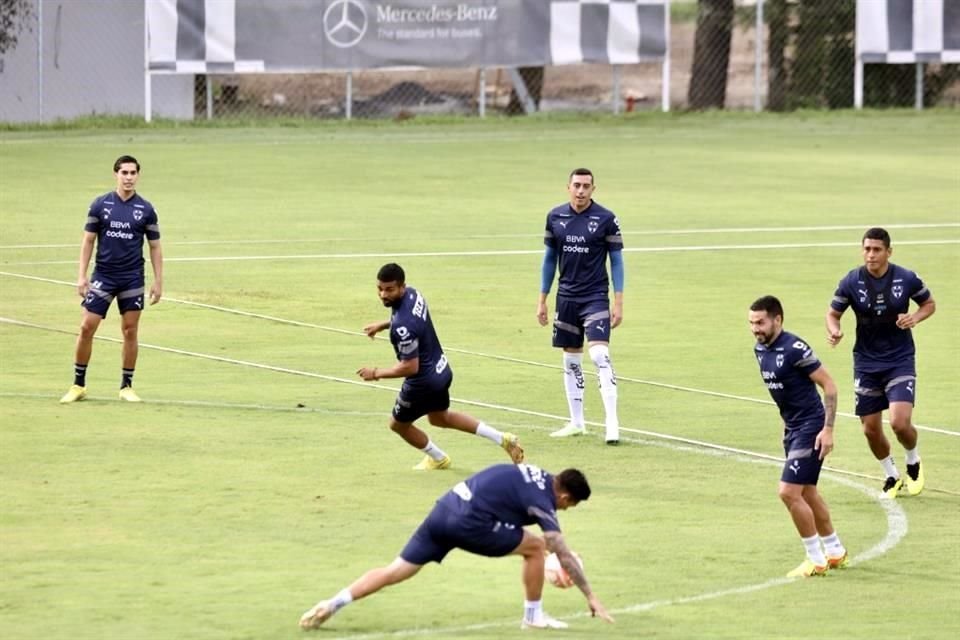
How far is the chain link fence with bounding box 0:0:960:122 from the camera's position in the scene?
43.5 metres

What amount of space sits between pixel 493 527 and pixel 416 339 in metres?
4.33

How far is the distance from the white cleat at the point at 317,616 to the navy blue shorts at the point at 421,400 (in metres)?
4.40

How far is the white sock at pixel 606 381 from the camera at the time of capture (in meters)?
18.6

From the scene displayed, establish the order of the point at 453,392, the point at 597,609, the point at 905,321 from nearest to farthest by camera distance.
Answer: the point at 597,609
the point at 905,321
the point at 453,392

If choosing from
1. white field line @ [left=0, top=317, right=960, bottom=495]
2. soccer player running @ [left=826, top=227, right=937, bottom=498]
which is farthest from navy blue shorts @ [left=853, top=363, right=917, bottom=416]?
white field line @ [left=0, top=317, right=960, bottom=495]

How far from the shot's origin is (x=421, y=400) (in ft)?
55.0

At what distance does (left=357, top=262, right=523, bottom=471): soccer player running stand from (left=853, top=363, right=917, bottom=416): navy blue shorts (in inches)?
119

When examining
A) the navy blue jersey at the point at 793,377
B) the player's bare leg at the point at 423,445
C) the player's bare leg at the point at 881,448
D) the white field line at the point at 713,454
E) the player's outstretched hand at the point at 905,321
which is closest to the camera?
the white field line at the point at 713,454

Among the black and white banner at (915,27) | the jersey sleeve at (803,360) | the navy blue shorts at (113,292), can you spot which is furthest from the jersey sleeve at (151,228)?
the black and white banner at (915,27)

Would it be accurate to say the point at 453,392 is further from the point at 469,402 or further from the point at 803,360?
the point at 803,360

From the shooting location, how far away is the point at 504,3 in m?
45.1

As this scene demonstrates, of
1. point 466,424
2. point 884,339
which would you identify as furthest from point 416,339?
point 884,339

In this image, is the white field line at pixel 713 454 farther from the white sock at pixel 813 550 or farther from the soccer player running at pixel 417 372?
the soccer player running at pixel 417 372

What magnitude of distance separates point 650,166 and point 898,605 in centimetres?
2732
